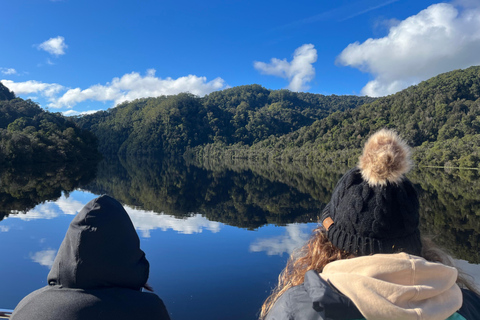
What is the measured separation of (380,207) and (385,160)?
182mm

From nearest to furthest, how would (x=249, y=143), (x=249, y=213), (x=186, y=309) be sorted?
(x=186, y=309) < (x=249, y=213) < (x=249, y=143)

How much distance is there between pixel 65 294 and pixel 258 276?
6.00m

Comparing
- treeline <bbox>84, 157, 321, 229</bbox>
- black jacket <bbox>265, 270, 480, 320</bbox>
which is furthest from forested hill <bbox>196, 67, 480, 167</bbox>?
black jacket <bbox>265, 270, 480, 320</bbox>

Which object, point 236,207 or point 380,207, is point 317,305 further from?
point 236,207

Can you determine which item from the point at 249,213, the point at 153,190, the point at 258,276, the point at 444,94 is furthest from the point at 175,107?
the point at 258,276

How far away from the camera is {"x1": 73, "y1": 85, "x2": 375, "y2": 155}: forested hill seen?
11362 cm

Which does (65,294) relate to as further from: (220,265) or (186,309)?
(220,265)

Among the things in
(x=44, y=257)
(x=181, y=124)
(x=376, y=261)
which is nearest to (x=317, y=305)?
(x=376, y=261)

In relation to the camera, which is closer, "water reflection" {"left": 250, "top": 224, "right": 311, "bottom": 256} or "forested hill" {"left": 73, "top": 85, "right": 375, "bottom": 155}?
"water reflection" {"left": 250, "top": 224, "right": 311, "bottom": 256}

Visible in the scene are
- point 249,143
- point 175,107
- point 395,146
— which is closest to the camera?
point 395,146

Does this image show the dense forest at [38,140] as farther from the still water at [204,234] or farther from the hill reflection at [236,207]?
the still water at [204,234]

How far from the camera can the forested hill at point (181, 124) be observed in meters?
114

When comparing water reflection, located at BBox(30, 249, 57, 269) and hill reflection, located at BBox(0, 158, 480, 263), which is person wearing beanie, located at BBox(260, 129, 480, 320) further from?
hill reflection, located at BBox(0, 158, 480, 263)

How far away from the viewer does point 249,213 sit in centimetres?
1508
